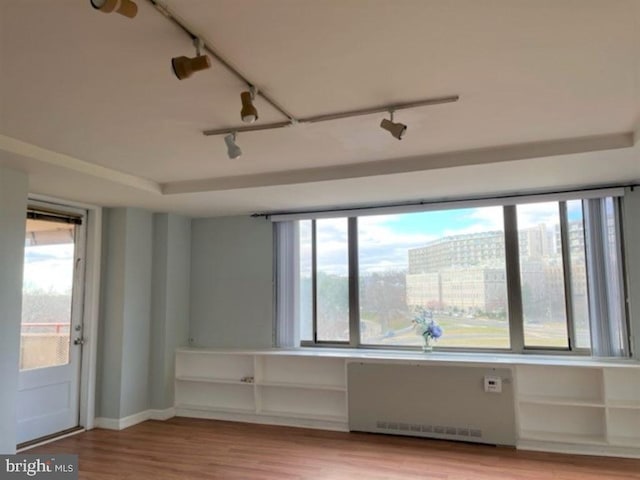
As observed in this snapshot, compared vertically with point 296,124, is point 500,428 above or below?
below

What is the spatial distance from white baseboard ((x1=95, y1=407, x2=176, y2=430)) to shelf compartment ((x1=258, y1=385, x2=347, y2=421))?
109 cm

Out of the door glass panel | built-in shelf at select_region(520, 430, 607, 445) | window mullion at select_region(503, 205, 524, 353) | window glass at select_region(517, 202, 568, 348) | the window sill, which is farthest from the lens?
window mullion at select_region(503, 205, 524, 353)

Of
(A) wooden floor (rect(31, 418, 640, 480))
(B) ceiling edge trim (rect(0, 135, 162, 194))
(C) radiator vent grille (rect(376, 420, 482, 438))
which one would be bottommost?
(A) wooden floor (rect(31, 418, 640, 480))

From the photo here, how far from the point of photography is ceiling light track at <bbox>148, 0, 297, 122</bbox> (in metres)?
1.62

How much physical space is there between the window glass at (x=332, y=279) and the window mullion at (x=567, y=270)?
218 centimetres

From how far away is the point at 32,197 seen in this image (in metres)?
4.17

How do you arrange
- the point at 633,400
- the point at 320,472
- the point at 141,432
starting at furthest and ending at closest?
the point at 141,432, the point at 633,400, the point at 320,472

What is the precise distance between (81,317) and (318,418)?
2.70 meters

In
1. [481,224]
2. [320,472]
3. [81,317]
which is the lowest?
[320,472]

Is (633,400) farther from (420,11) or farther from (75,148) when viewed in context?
(75,148)

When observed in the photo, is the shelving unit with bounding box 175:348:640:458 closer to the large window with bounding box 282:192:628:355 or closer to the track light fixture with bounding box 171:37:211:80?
the large window with bounding box 282:192:628:355

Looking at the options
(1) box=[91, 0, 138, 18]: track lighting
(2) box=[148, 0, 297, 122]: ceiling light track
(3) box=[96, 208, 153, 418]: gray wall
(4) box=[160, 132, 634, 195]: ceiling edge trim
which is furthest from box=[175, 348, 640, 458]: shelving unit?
(1) box=[91, 0, 138, 18]: track lighting

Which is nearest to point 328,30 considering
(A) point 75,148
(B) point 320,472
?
(A) point 75,148

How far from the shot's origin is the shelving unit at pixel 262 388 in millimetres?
4734
